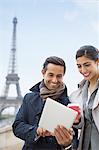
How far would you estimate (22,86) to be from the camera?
5.69 ft

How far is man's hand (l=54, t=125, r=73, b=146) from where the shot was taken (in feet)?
2.55

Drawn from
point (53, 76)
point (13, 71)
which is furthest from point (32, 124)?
point (13, 71)

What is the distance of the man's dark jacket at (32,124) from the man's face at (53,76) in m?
0.04

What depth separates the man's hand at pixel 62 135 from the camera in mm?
778

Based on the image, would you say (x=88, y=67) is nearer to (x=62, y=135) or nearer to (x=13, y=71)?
(x=62, y=135)

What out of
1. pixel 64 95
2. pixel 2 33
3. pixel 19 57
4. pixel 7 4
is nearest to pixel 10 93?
pixel 19 57

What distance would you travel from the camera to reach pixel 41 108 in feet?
2.88

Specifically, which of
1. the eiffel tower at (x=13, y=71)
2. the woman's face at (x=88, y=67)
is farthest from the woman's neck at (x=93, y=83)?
the eiffel tower at (x=13, y=71)

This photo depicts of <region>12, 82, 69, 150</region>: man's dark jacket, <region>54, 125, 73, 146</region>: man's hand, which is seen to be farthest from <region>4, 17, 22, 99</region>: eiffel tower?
<region>54, 125, 73, 146</region>: man's hand

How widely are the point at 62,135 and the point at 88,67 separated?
0.73 feet

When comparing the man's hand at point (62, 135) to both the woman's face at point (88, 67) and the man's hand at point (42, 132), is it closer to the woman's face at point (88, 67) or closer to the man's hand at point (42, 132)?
the man's hand at point (42, 132)

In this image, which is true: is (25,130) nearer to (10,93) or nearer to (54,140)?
(54,140)

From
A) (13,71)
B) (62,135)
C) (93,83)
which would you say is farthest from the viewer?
(13,71)

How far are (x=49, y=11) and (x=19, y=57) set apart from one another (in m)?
0.36
